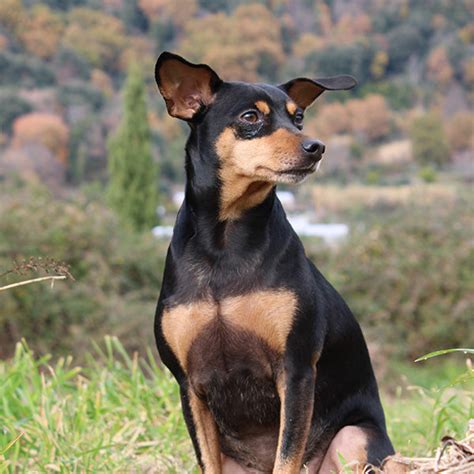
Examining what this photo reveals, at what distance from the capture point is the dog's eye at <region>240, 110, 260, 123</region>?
10.6 ft

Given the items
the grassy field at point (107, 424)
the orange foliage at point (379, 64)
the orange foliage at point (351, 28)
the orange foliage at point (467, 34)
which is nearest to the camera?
the grassy field at point (107, 424)

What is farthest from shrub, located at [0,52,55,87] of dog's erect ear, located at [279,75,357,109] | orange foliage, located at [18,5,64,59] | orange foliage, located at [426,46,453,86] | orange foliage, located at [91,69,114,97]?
dog's erect ear, located at [279,75,357,109]

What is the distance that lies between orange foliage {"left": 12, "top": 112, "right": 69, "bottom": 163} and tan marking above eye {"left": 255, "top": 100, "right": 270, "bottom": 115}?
30.6 m

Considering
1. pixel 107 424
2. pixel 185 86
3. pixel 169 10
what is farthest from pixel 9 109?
pixel 185 86

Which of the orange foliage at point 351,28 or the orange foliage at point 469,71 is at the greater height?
the orange foliage at point 351,28

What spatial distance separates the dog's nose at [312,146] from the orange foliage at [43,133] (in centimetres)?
3083

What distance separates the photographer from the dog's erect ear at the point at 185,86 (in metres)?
3.34

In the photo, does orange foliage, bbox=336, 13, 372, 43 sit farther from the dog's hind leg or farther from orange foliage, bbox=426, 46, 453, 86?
the dog's hind leg

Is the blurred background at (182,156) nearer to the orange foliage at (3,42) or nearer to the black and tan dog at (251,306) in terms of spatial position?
the orange foliage at (3,42)

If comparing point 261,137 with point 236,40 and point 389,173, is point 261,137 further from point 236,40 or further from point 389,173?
point 236,40

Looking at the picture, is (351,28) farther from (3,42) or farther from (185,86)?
(185,86)

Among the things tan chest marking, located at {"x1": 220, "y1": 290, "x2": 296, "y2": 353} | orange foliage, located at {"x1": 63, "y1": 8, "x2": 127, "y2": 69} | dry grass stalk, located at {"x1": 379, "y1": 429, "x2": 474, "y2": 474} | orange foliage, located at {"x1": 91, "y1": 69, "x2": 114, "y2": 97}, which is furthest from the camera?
orange foliage, located at {"x1": 63, "y1": 8, "x2": 127, "y2": 69}

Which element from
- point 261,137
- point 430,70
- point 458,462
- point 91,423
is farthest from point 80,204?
point 430,70

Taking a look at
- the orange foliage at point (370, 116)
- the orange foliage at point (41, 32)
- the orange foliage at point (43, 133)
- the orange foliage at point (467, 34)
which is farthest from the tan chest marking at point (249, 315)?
the orange foliage at point (467, 34)
